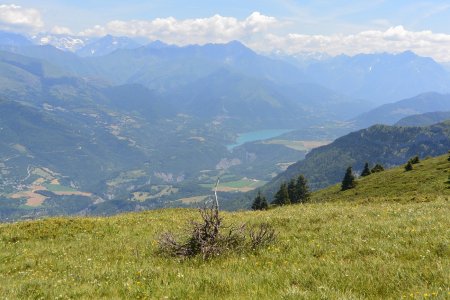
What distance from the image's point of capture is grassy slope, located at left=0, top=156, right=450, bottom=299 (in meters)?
8.16

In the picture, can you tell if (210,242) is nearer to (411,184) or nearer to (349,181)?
(411,184)

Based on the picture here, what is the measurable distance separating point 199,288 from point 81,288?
3039mm

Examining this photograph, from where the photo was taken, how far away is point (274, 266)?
10.4m

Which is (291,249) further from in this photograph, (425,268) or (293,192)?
(293,192)

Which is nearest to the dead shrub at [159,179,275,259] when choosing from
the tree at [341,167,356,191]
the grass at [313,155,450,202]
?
the grass at [313,155,450,202]

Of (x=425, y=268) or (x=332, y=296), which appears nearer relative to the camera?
(x=332, y=296)

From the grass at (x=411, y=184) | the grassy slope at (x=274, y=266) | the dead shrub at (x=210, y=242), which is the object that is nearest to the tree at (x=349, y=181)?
the grass at (x=411, y=184)

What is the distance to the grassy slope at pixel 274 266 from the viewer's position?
8156 mm

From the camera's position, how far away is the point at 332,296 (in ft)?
23.8

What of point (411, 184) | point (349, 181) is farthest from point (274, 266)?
point (349, 181)

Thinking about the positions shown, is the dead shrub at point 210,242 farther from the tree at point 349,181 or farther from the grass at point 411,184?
the tree at point 349,181

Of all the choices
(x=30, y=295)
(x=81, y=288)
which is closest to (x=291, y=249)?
(x=81, y=288)

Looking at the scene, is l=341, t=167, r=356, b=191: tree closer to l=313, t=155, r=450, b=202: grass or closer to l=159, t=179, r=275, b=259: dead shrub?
l=313, t=155, r=450, b=202: grass

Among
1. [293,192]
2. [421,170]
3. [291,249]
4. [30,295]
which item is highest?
[30,295]
